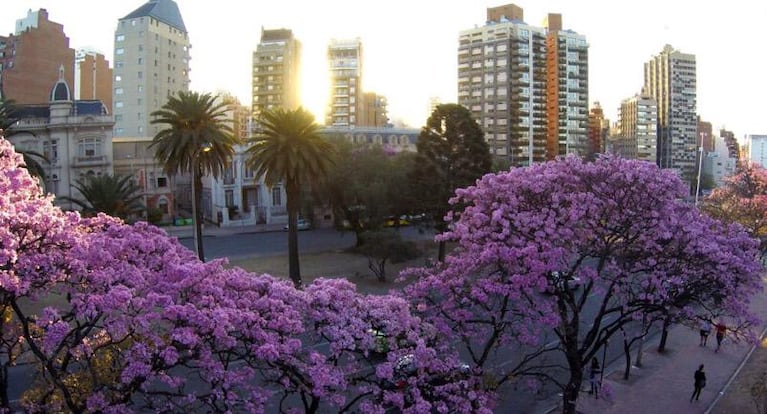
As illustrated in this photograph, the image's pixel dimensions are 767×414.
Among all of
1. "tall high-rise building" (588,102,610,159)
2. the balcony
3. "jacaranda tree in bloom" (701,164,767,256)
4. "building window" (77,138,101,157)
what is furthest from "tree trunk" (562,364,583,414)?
"tall high-rise building" (588,102,610,159)

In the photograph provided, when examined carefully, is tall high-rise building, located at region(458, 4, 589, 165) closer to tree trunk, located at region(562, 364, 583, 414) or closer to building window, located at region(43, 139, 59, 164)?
building window, located at region(43, 139, 59, 164)

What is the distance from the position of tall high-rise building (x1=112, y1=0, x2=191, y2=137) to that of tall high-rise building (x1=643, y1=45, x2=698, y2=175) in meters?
126

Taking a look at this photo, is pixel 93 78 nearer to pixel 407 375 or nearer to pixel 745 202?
pixel 745 202

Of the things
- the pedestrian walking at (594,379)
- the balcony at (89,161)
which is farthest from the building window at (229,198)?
the pedestrian walking at (594,379)

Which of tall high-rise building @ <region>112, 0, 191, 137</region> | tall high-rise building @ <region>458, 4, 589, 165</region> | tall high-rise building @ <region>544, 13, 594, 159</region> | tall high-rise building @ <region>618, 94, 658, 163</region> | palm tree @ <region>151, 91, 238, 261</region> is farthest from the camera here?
tall high-rise building @ <region>618, 94, 658, 163</region>

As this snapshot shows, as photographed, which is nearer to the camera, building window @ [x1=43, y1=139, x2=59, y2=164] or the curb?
the curb

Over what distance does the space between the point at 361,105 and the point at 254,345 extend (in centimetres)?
12692

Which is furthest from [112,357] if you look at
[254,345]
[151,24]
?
[151,24]

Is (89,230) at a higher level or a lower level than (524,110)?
lower

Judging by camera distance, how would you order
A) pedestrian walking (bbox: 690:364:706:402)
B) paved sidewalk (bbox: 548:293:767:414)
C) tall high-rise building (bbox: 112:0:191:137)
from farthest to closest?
1. tall high-rise building (bbox: 112:0:191:137)
2. pedestrian walking (bbox: 690:364:706:402)
3. paved sidewalk (bbox: 548:293:767:414)

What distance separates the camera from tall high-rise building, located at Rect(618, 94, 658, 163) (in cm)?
15688

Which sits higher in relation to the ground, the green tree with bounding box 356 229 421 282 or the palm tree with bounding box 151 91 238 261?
the palm tree with bounding box 151 91 238 261

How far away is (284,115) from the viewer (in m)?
33.3

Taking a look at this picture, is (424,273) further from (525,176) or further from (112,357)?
(112,357)
